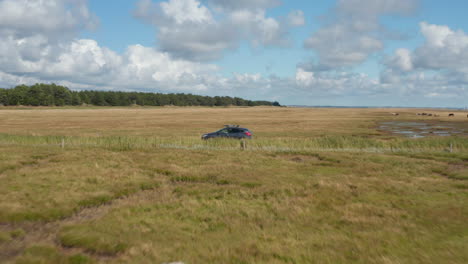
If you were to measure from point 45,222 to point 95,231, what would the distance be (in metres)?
2.41

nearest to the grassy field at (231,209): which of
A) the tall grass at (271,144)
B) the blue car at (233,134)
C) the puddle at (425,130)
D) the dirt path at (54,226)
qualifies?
the dirt path at (54,226)

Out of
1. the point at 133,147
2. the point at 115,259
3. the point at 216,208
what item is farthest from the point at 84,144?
the point at 115,259

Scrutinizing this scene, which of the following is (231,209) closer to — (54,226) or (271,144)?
(54,226)

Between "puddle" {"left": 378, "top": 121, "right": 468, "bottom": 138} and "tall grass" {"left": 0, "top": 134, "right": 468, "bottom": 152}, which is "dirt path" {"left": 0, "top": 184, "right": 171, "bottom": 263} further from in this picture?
"puddle" {"left": 378, "top": 121, "right": 468, "bottom": 138}

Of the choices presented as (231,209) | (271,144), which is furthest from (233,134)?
(231,209)

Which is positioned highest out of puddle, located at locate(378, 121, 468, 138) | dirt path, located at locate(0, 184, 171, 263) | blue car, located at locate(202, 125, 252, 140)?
blue car, located at locate(202, 125, 252, 140)

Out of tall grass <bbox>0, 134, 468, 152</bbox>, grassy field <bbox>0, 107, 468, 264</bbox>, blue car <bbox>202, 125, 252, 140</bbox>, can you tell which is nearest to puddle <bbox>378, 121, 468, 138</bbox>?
tall grass <bbox>0, 134, 468, 152</bbox>

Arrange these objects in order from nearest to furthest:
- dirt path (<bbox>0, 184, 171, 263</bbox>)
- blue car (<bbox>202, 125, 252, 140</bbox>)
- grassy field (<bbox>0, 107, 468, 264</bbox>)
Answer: dirt path (<bbox>0, 184, 171, 263</bbox>) < grassy field (<bbox>0, 107, 468, 264</bbox>) < blue car (<bbox>202, 125, 252, 140</bbox>)

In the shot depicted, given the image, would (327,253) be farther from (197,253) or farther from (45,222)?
(45,222)

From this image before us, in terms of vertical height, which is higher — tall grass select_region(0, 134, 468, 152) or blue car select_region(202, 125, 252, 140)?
blue car select_region(202, 125, 252, 140)

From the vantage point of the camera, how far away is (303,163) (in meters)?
23.1

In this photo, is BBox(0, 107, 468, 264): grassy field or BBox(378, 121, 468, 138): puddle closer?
BBox(0, 107, 468, 264): grassy field

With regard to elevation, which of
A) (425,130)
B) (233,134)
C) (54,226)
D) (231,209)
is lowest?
(54,226)

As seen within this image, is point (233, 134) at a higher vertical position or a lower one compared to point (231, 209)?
higher
